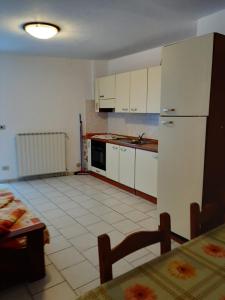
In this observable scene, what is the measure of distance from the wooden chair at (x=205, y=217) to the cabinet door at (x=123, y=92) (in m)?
3.02

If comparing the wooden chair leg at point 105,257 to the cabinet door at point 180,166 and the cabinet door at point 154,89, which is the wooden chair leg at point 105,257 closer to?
the cabinet door at point 180,166

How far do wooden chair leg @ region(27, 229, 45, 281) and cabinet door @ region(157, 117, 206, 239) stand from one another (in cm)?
132

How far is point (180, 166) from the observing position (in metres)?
2.41

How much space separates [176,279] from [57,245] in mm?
1868

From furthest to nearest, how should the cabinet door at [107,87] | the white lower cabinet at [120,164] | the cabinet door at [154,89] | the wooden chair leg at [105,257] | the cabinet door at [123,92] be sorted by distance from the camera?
the cabinet door at [107,87], the cabinet door at [123,92], the white lower cabinet at [120,164], the cabinet door at [154,89], the wooden chair leg at [105,257]

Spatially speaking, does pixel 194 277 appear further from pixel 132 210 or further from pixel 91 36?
pixel 91 36

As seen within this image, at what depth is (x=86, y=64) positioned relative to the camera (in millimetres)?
5082

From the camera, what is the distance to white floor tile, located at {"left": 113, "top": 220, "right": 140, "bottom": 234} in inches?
111

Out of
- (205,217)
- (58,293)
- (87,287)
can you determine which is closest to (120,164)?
(87,287)

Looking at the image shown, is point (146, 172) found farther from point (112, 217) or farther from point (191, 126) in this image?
point (191, 126)

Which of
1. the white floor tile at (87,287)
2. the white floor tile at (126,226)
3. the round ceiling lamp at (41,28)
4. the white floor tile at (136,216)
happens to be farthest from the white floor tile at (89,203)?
the round ceiling lamp at (41,28)

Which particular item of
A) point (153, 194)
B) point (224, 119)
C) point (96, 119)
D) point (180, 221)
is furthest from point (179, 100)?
point (96, 119)

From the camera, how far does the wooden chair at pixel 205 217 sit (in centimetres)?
125

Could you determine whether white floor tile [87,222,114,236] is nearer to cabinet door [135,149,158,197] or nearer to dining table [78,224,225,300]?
cabinet door [135,149,158,197]
